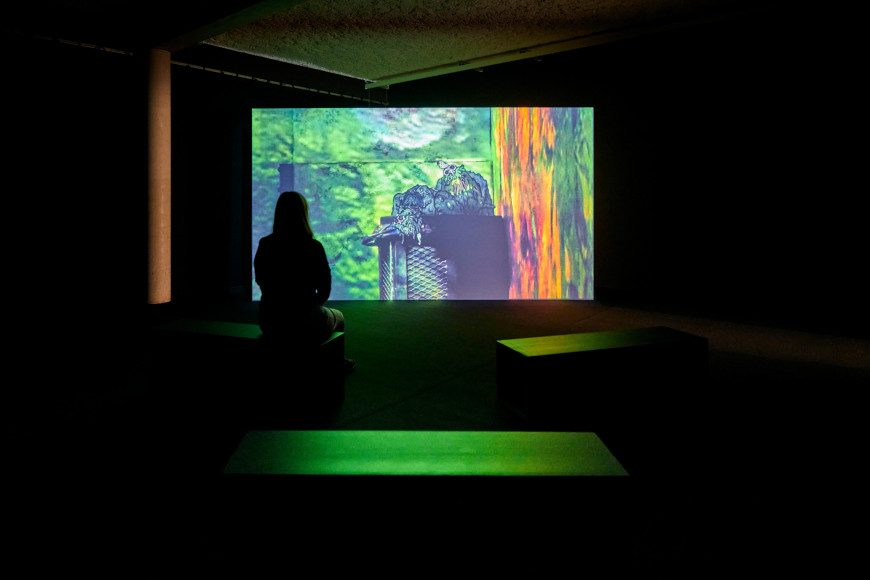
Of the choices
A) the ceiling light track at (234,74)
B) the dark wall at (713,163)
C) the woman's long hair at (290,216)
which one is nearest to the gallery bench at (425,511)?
the woman's long hair at (290,216)

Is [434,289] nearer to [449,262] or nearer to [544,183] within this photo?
[449,262]

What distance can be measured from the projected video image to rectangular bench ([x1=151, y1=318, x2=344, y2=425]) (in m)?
3.75

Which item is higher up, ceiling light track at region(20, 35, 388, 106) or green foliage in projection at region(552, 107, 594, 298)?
ceiling light track at region(20, 35, 388, 106)

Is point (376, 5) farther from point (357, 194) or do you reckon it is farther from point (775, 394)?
point (775, 394)

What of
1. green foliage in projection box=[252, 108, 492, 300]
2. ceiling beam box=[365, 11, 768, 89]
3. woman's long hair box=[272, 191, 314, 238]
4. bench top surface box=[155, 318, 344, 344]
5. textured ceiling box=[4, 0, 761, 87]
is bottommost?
bench top surface box=[155, 318, 344, 344]

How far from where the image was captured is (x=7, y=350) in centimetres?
401

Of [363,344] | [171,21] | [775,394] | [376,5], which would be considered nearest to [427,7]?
[376,5]

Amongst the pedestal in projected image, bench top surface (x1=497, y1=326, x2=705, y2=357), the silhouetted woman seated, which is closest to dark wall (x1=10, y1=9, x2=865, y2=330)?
the pedestal in projected image

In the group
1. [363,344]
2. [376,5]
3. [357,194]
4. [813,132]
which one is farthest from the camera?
[357,194]

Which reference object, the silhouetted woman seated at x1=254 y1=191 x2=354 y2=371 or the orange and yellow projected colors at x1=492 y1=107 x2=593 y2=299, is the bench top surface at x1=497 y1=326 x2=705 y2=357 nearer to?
the silhouetted woman seated at x1=254 y1=191 x2=354 y2=371

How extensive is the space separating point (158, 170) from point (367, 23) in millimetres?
2198

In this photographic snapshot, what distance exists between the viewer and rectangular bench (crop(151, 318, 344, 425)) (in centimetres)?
275

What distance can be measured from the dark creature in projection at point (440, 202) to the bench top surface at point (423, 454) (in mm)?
5276

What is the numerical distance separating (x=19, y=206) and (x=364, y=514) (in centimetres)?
482
